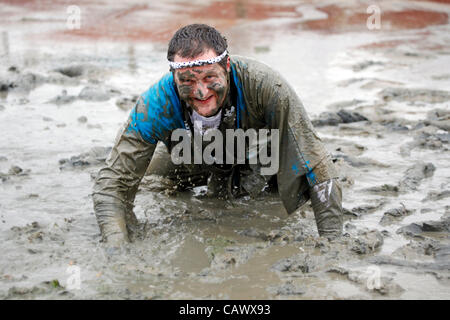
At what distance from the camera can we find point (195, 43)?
3.07 meters

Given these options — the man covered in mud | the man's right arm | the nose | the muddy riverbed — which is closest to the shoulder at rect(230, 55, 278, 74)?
the man covered in mud

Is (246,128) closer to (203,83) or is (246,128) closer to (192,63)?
(203,83)

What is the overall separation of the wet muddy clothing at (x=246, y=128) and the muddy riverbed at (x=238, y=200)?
0.61 ft

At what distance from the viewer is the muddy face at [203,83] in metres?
3.08

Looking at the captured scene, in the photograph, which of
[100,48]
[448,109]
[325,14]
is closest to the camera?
[448,109]

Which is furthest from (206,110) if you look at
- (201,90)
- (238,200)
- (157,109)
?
(238,200)

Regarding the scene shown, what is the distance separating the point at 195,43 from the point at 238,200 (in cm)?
129

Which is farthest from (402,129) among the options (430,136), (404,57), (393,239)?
(404,57)

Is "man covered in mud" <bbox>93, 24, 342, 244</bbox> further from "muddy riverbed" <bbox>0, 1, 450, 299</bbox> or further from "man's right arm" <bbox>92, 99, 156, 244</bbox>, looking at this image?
"muddy riverbed" <bbox>0, 1, 450, 299</bbox>

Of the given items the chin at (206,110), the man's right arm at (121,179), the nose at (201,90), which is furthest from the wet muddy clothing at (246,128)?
the nose at (201,90)

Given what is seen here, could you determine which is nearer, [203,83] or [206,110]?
[203,83]
